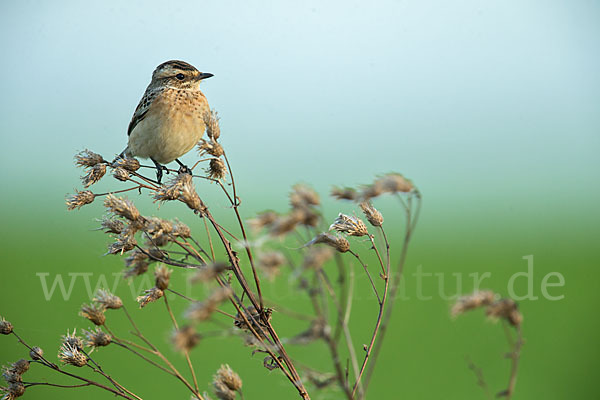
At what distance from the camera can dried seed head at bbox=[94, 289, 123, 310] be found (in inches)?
61.5

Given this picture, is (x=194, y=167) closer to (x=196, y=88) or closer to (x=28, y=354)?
(x=28, y=354)

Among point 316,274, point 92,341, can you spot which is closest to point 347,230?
point 316,274

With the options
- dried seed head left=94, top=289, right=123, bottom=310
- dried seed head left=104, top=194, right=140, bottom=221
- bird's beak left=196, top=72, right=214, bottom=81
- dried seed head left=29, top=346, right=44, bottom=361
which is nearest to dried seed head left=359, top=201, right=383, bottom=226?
dried seed head left=104, top=194, right=140, bottom=221

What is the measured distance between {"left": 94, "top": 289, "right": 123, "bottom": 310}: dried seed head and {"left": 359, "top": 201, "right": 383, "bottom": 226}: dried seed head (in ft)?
2.64

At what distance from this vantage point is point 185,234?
1480 mm

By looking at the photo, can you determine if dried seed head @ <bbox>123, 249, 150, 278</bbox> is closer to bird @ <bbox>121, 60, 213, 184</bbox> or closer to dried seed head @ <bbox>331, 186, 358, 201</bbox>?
dried seed head @ <bbox>331, 186, 358, 201</bbox>

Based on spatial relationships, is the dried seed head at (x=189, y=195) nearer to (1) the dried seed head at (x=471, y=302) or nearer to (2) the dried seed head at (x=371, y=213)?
(2) the dried seed head at (x=371, y=213)

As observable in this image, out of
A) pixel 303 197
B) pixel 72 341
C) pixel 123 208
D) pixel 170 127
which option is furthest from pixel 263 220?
pixel 170 127

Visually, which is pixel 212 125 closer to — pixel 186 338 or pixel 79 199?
pixel 79 199

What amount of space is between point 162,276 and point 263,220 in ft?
1.63

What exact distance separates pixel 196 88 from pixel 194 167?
4.95 ft

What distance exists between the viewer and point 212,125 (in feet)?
5.32

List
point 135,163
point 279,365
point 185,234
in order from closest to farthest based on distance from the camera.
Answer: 1. point 279,365
2. point 185,234
3. point 135,163

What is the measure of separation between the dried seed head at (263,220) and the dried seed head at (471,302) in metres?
0.40
